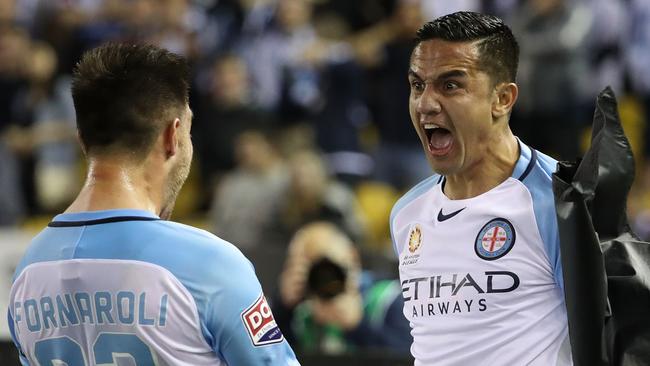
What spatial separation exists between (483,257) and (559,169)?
0.41 metres

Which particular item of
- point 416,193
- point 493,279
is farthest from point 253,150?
point 493,279

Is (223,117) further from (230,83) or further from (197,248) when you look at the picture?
(197,248)

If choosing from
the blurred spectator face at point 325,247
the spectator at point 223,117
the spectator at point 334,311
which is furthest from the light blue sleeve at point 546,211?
the spectator at point 223,117

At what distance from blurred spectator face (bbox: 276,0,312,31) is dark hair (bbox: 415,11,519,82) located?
6.96 m

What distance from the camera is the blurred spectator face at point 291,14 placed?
425 inches

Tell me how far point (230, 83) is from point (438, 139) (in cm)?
694

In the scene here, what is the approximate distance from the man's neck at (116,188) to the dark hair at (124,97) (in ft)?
0.17

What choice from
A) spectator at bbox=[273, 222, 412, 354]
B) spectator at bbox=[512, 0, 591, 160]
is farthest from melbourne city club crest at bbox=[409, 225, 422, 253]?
spectator at bbox=[512, 0, 591, 160]

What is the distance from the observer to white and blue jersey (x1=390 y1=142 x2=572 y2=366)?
371 cm

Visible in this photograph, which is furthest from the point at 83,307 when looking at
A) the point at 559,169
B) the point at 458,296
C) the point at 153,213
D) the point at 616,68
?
the point at 616,68

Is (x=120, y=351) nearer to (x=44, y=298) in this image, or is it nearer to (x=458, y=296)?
(x=44, y=298)

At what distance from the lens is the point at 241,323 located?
3219mm

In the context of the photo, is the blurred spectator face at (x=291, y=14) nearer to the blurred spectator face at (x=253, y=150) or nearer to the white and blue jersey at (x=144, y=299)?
the blurred spectator face at (x=253, y=150)

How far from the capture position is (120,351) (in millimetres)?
3240
